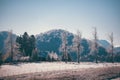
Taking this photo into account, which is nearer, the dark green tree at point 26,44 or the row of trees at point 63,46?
the row of trees at point 63,46

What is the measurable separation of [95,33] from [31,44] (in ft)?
108

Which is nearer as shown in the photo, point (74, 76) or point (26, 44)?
point (74, 76)

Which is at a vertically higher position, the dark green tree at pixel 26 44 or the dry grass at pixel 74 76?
the dark green tree at pixel 26 44

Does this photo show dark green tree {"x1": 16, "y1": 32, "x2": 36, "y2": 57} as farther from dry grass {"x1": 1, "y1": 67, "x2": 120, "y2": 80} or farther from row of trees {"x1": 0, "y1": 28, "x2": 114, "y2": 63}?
dry grass {"x1": 1, "y1": 67, "x2": 120, "y2": 80}

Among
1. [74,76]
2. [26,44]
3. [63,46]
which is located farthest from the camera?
[26,44]

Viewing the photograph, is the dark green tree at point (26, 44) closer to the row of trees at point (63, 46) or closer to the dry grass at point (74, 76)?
the row of trees at point (63, 46)

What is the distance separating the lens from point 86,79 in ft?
103

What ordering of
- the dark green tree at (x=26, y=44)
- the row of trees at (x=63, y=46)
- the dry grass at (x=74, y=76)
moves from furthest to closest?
the dark green tree at (x=26, y=44) < the row of trees at (x=63, y=46) < the dry grass at (x=74, y=76)

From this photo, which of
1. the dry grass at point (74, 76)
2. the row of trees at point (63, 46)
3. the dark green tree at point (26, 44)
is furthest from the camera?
the dark green tree at point (26, 44)

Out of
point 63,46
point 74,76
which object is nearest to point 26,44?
point 63,46

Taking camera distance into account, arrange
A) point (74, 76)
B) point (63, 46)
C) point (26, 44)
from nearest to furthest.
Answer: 1. point (74, 76)
2. point (63, 46)
3. point (26, 44)

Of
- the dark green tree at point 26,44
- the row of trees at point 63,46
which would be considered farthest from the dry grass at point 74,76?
the dark green tree at point 26,44

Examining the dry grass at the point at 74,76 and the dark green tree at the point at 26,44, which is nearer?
the dry grass at the point at 74,76

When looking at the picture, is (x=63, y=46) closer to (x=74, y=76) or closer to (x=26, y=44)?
(x=26, y=44)
